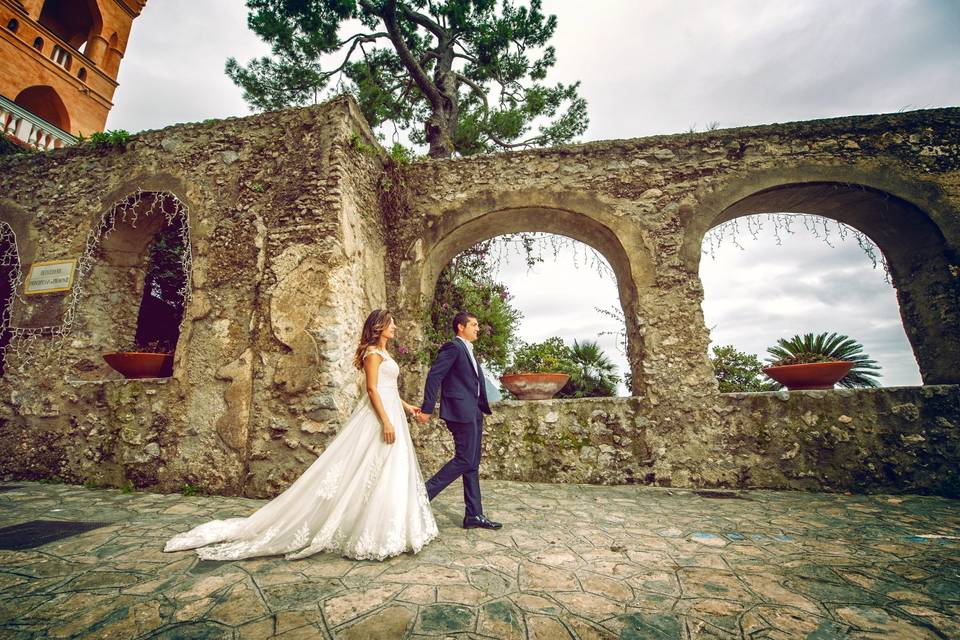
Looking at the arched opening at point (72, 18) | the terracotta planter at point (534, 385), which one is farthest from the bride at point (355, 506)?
the arched opening at point (72, 18)

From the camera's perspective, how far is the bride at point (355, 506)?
94.5 inches

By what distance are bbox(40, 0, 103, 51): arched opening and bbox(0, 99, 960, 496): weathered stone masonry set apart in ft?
56.0

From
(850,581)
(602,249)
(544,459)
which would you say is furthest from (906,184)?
(544,459)

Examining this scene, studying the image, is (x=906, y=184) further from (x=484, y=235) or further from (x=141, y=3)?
(x=141, y=3)

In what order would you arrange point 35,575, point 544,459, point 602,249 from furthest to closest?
point 602,249, point 544,459, point 35,575

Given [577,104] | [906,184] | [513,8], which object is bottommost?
[906,184]

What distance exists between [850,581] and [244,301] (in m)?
5.23

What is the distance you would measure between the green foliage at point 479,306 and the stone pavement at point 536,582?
3.17 meters

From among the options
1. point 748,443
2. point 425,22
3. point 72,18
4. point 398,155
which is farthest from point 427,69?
point 72,18

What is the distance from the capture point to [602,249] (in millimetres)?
5668

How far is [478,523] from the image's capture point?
293 centimetres

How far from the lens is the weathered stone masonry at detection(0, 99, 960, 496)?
4.07m

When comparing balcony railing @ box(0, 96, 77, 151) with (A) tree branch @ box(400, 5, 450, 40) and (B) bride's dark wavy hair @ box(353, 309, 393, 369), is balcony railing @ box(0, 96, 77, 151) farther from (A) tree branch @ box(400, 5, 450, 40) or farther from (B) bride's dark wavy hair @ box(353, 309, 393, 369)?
(B) bride's dark wavy hair @ box(353, 309, 393, 369)

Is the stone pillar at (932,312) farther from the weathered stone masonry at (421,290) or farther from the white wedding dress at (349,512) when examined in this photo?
the white wedding dress at (349,512)
